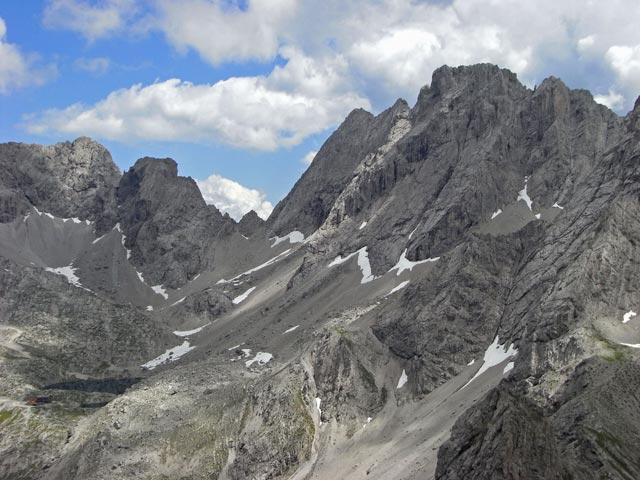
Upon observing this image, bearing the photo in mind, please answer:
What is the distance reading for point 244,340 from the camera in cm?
15438

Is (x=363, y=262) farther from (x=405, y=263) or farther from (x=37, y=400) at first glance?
(x=37, y=400)

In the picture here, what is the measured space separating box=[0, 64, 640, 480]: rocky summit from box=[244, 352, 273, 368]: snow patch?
116 centimetres

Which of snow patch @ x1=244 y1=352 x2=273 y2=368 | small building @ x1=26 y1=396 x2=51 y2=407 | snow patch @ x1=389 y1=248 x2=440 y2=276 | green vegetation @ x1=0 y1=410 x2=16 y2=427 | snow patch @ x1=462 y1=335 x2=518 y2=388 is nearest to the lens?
snow patch @ x1=462 y1=335 x2=518 y2=388

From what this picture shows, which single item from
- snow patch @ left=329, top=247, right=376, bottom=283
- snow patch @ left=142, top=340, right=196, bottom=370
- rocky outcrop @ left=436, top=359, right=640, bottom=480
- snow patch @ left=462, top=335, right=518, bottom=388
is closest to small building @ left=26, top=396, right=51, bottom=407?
snow patch @ left=142, top=340, right=196, bottom=370

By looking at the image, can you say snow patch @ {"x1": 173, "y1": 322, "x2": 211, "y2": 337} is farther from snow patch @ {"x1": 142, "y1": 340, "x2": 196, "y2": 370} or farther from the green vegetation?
the green vegetation

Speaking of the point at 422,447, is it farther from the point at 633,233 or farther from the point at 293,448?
the point at 633,233

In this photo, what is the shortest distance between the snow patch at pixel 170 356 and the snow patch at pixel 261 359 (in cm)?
3956

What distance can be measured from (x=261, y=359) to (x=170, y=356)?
4754 cm

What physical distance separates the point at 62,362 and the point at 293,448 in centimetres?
9022

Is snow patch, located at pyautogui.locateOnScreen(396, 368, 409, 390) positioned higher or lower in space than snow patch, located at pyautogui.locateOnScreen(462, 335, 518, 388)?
higher

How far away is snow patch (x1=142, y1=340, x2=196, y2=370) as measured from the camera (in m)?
169

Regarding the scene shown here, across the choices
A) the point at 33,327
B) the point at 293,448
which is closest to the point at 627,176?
the point at 293,448

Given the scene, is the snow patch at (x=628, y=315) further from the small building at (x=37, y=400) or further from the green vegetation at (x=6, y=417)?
the small building at (x=37, y=400)

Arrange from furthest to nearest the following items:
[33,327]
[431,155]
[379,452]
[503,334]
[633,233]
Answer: [431,155]
[33,327]
[503,334]
[633,233]
[379,452]
